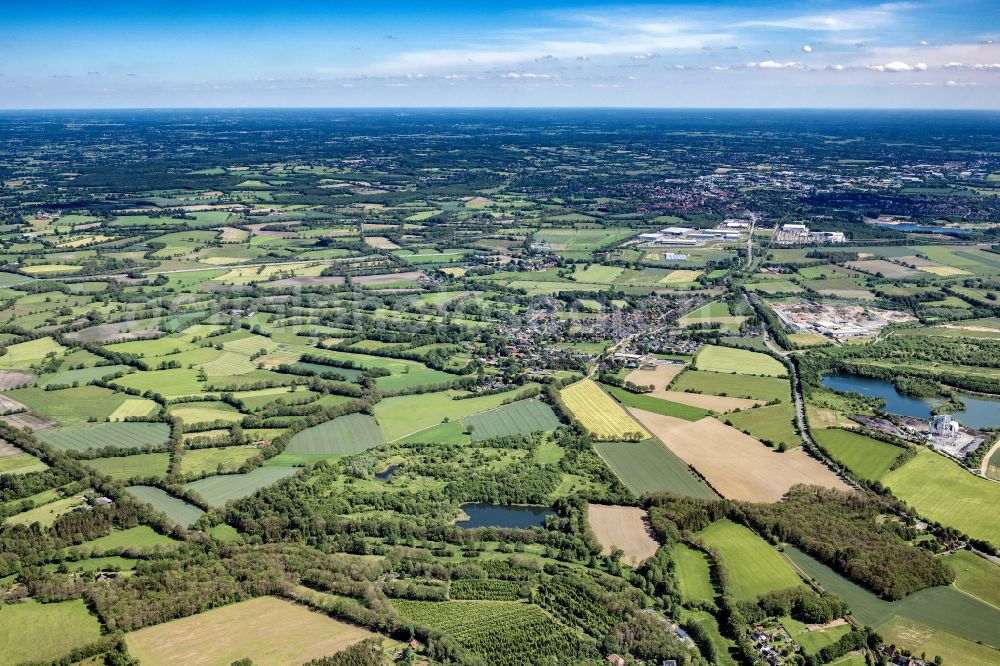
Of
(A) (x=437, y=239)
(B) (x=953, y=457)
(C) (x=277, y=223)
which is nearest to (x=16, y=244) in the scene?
(C) (x=277, y=223)

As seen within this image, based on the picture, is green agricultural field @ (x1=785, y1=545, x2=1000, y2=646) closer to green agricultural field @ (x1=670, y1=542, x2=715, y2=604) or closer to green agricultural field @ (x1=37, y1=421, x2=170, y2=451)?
green agricultural field @ (x1=670, y1=542, x2=715, y2=604)

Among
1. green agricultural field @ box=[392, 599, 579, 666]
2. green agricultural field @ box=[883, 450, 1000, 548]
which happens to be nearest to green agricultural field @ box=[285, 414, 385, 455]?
green agricultural field @ box=[392, 599, 579, 666]

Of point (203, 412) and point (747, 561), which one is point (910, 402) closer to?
point (747, 561)

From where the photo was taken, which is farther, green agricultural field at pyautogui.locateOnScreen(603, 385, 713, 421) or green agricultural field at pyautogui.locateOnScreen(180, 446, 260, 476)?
green agricultural field at pyautogui.locateOnScreen(603, 385, 713, 421)

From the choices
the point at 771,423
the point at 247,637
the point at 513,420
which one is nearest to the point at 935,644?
the point at 771,423

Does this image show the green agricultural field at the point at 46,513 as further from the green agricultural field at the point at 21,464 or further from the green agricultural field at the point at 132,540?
the green agricultural field at the point at 21,464

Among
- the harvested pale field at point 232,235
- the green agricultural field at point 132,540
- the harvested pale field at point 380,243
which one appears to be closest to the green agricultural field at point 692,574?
the green agricultural field at point 132,540
